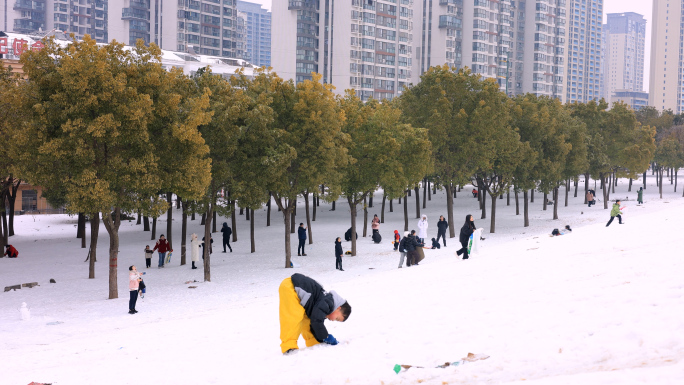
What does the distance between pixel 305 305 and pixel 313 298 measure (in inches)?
7.0

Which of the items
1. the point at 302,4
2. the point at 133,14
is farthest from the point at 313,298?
the point at 133,14

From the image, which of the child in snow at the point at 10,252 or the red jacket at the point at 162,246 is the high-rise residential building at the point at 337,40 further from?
the red jacket at the point at 162,246

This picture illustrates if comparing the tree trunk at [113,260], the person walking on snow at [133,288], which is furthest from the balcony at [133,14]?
the person walking on snow at [133,288]

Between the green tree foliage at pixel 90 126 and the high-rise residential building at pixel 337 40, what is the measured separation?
83537mm

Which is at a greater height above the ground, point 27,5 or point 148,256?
point 27,5

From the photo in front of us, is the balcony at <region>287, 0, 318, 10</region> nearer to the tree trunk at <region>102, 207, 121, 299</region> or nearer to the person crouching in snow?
the tree trunk at <region>102, 207, 121, 299</region>

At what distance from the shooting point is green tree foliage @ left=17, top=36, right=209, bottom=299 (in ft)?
67.3

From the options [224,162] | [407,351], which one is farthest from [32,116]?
[407,351]

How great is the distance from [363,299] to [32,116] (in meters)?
15.0

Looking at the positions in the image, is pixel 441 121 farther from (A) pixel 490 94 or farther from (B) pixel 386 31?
(B) pixel 386 31

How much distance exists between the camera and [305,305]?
939 cm

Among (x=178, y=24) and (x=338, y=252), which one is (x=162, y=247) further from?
(x=178, y=24)

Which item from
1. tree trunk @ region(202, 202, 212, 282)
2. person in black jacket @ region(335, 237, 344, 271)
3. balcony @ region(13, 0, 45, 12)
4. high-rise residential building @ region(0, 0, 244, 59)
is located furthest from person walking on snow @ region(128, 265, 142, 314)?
balcony @ region(13, 0, 45, 12)

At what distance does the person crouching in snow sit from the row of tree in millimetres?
13965
